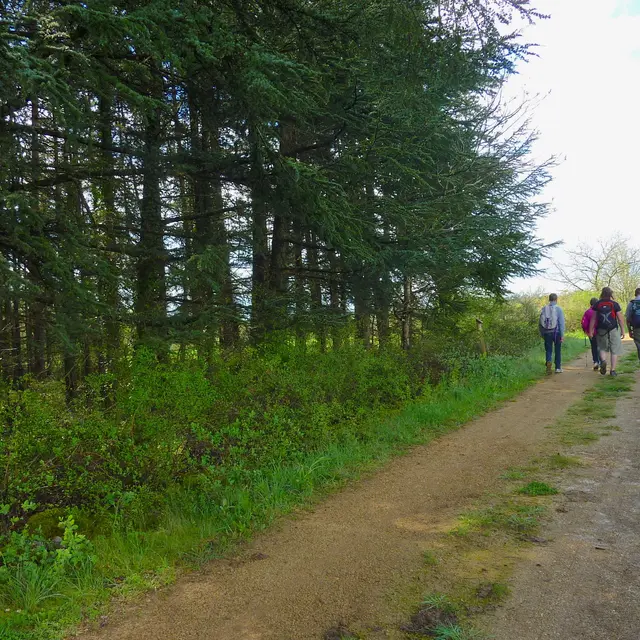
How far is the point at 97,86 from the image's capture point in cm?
532

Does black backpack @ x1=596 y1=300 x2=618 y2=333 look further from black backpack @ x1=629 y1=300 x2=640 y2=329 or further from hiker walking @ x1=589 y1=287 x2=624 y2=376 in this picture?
black backpack @ x1=629 y1=300 x2=640 y2=329

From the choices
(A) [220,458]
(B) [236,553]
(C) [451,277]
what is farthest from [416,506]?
(C) [451,277]

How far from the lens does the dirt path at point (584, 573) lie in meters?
2.47

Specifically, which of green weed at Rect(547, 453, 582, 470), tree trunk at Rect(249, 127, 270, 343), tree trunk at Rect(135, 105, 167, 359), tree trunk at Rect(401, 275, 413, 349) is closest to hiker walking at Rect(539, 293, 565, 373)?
tree trunk at Rect(401, 275, 413, 349)

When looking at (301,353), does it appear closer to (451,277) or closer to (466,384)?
(466,384)

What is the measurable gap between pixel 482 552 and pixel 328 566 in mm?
1072

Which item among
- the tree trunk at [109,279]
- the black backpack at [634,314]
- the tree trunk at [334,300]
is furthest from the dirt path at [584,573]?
the black backpack at [634,314]

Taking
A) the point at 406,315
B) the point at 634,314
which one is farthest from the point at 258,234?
the point at 634,314

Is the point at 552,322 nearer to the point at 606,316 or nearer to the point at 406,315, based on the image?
the point at 606,316

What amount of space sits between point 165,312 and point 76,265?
2135 mm

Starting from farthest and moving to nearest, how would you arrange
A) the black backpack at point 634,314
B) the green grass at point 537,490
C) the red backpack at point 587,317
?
the red backpack at point 587,317
the black backpack at point 634,314
the green grass at point 537,490

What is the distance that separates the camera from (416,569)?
3.16m

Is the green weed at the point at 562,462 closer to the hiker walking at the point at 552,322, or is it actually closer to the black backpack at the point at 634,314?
the hiker walking at the point at 552,322

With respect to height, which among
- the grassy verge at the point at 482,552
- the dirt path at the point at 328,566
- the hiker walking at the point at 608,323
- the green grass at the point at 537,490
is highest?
the hiker walking at the point at 608,323
